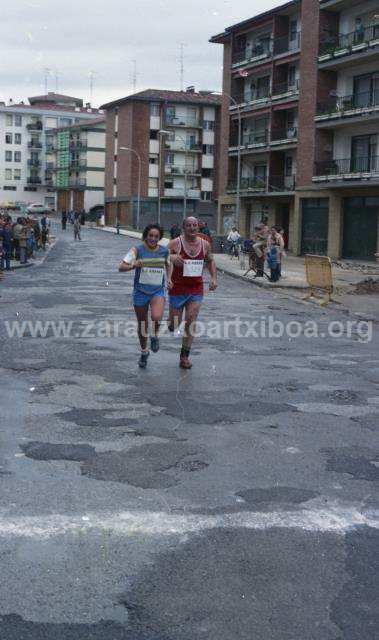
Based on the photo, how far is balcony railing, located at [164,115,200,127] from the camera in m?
82.9

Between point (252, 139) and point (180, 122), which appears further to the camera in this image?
point (180, 122)

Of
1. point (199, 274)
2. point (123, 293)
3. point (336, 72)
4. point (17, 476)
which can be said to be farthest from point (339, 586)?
point (336, 72)

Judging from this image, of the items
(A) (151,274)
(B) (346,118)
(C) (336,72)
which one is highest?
(C) (336,72)

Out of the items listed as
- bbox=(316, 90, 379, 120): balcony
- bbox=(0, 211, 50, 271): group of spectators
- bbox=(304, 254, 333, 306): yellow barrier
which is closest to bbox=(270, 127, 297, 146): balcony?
bbox=(316, 90, 379, 120): balcony

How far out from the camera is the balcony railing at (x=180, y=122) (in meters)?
82.9

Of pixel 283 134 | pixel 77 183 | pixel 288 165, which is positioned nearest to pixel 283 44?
pixel 283 134

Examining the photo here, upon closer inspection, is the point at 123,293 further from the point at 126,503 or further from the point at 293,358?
the point at 126,503

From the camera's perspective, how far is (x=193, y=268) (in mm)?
9812

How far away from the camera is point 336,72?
1777 inches

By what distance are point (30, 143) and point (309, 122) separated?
262 feet

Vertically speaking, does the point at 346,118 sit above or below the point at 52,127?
below

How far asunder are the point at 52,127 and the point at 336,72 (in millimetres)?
80003

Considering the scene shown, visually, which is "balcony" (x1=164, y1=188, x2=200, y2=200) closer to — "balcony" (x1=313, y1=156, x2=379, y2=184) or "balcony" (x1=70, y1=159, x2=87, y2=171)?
"balcony" (x1=70, y1=159, x2=87, y2=171)

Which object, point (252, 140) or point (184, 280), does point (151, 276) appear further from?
point (252, 140)
